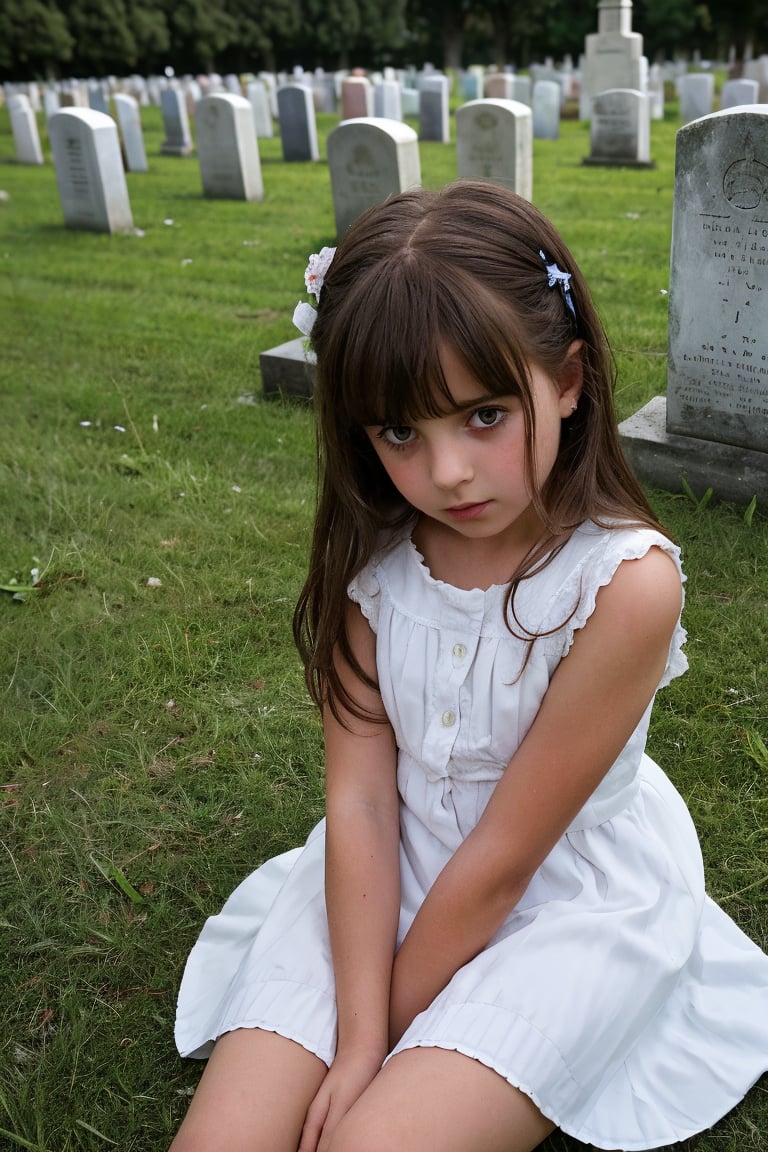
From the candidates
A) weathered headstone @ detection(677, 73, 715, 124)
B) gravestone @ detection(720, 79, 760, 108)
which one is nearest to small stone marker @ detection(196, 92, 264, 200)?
gravestone @ detection(720, 79, 760, 108)

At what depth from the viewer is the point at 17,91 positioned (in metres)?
22.7

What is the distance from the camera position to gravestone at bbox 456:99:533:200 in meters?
7.80

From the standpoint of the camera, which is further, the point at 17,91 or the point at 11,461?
the point at 17,91

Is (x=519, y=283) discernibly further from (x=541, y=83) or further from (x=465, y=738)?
(x=541, y=83)

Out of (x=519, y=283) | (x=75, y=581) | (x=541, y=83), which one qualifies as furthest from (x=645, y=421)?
(x=541, y=83)

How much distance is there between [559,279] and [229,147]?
982 centimetres

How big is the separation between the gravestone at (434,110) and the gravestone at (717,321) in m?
12.1

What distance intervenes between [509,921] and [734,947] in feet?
1.68

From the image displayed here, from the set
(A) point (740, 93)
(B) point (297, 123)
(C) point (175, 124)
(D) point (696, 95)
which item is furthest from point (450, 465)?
(D) point (696, 95)

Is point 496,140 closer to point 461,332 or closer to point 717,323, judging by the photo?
point 717,323

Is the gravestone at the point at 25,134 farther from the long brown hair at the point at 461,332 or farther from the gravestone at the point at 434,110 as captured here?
the long brown hair at the point at 461,332

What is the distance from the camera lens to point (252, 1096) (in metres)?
1.37

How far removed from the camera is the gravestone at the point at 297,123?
13008 millimetres


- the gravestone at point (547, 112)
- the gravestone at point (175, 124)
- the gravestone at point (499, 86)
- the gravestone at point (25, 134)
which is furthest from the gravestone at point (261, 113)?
the gravestone at point (547, 112)
